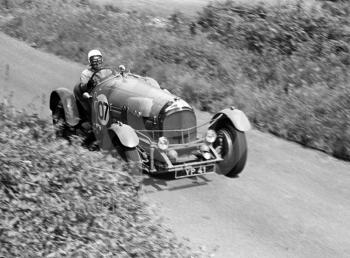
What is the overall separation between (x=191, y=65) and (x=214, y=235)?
877cm

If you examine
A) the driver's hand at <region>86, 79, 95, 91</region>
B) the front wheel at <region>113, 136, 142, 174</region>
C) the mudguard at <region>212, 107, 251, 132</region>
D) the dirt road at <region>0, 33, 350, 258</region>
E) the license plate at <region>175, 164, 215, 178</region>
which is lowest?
the dirt road at <region>0, 33, 350, 258</region>

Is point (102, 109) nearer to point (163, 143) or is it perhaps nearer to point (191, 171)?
point (163, 143)

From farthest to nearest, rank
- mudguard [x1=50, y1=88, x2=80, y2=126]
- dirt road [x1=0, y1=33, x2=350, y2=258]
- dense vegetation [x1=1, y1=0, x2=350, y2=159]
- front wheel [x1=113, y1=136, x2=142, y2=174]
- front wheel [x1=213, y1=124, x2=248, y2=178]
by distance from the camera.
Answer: dense vegetation [x1=1, y1=0, x2=350, y2=159]
mudguard [x1=50, y1=88, x2=80, y2=126]
front wheel [x1=213, y1=124, x2=248, y2=178]
front wheel [x1=113, y1=136, x2=142, y2=174]
dirt road [x1=0, y1=33, x2=350, y2=258]

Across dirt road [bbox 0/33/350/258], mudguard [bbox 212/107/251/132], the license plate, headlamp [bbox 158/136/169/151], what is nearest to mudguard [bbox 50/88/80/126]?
dirt road [bbox 0/33/350/258]

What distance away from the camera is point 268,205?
10.0 metres

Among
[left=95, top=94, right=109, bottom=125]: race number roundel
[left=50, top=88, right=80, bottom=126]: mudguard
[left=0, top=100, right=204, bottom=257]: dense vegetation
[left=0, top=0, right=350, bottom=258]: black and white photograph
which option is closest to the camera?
[left=0, top=100, right=204, bottom=257]: dense vegetation

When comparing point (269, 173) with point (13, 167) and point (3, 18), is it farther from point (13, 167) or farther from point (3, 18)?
point (3, 18)

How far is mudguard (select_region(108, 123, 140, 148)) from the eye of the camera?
1001cm

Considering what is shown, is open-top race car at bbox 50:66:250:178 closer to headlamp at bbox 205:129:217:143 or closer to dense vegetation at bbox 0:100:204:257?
headlamp at bbox 205:129:217:143

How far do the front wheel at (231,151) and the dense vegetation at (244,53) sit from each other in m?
2.67

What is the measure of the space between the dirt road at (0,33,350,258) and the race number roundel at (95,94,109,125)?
3.85ft

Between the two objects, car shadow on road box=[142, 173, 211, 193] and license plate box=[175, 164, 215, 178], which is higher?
license plate box=[175, 164, 215, 178]

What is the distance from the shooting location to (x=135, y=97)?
36.6 feet

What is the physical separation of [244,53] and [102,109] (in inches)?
261
